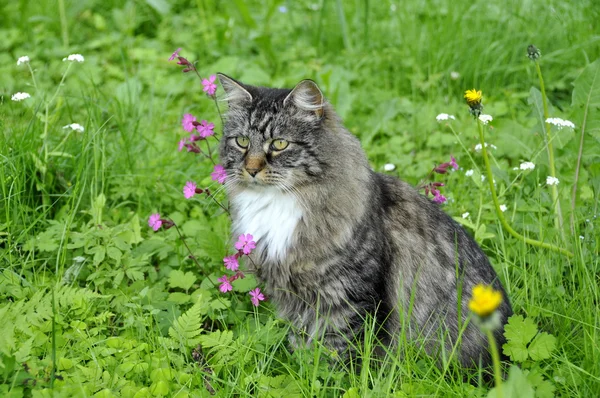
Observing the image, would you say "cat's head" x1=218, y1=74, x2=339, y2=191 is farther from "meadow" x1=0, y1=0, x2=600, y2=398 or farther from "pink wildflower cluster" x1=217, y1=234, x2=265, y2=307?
"meadow" x1=0, y1=0, x2=600, y2=398

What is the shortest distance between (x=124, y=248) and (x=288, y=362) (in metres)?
0.92

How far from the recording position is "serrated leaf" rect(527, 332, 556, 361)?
238 cm

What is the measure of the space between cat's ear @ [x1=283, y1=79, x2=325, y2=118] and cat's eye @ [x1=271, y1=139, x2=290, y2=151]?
148mm

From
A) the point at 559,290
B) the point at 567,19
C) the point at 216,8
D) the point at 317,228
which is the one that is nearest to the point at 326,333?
the point at 317,228

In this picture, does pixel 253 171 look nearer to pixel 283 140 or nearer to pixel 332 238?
pixel 283 140

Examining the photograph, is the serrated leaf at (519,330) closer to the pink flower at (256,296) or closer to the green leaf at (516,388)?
the green leaf at (516,388)

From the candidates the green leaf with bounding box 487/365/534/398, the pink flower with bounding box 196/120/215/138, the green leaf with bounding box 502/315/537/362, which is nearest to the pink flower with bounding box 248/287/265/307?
the pink flower with bounding box 196/120/215/138

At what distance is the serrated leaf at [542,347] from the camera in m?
2.38

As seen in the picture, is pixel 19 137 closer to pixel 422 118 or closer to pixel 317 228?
pixel 317 228

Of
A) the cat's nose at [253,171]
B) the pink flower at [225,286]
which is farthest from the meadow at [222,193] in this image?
the cat's nose at [253,171]

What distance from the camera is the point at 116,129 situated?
4012mm

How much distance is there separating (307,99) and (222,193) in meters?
0.81

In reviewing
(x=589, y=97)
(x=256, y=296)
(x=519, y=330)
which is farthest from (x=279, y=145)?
(x=589, y=97)

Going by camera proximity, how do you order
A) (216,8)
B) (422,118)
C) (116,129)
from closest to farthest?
(116,129) < (422,118) < (216,8)
